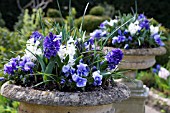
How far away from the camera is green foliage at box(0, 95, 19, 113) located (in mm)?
4285

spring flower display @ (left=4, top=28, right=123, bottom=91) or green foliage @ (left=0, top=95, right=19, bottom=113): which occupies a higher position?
spring flower display @ (left=4, top=28, right=123, bottom=91)

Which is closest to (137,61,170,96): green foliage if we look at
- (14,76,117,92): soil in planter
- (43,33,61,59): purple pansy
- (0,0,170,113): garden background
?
(0,0,170,113): garden background

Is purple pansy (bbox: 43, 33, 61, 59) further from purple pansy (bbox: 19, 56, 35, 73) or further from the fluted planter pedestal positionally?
the fluted planter pedestal

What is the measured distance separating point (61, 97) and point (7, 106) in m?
2.38

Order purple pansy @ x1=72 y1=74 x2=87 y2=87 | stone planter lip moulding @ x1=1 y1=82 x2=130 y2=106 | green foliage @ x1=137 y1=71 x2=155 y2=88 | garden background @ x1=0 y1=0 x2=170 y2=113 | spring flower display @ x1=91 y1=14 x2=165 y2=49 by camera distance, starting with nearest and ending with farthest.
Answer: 1. stone planter lip moulding @ x1=1 y1=82 x2=130 y2=106
2. purple pansy @ x1=72 y1=74 x2=87 y2=87
3. spring flower display @ x1=91 y1=14 x2=165 y2=49
4. green foliage @ x1=137 y1=71 x2=155 y2=88
5. garden background @ x1=0 y1=0 x2=170 y2=113

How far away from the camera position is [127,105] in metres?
4.49

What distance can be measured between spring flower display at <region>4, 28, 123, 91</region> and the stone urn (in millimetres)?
90

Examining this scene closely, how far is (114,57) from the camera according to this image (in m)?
2.49

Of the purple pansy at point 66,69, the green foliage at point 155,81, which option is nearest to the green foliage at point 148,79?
the green foliage at point 155,81

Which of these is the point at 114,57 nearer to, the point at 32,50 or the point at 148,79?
the point at 32,50

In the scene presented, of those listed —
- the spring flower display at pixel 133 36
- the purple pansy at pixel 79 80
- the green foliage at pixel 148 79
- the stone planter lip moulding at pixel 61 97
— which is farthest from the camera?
the green foliage at pixel 148 79

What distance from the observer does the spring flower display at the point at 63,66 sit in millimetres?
2367

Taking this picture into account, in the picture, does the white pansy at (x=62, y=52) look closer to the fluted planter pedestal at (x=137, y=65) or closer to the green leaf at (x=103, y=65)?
the green leaf at (x=103, y=65)

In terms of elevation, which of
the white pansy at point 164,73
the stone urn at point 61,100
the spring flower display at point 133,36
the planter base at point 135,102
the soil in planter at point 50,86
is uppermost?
the spring flower display at point 133,36
